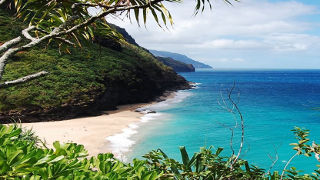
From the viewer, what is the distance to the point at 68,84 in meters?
25.1

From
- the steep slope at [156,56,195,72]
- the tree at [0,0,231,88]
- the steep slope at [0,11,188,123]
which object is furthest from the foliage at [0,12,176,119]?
the steep slope at [156,56,195,72]

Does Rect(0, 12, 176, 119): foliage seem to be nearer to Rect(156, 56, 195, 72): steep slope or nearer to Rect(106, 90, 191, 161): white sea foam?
Rect(106, 90, 191, 161): white sea foam

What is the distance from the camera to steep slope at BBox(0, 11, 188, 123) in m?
21.7

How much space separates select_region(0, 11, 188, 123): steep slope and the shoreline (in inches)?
56.0

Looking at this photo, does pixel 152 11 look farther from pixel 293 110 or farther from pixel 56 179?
pixel 293 110

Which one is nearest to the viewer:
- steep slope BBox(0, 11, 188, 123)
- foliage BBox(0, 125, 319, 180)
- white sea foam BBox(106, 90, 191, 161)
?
foliage BBox(0, 125, 319, 180)

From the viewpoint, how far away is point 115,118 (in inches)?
960

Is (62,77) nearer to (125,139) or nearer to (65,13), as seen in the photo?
(125,139)

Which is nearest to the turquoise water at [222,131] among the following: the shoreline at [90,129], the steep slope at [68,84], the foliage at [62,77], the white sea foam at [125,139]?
the white sea foam at [125,139]

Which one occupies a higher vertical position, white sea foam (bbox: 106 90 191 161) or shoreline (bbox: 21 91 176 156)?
shoreline (bbox: 21 91 176 156)

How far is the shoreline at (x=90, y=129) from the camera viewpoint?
1609 cm

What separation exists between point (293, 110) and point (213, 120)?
14.8m

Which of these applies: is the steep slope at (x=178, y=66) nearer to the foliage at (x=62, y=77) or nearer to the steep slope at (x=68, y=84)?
the steep slope at (x=68, y=84)

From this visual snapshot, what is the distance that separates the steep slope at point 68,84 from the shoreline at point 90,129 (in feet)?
4.67
